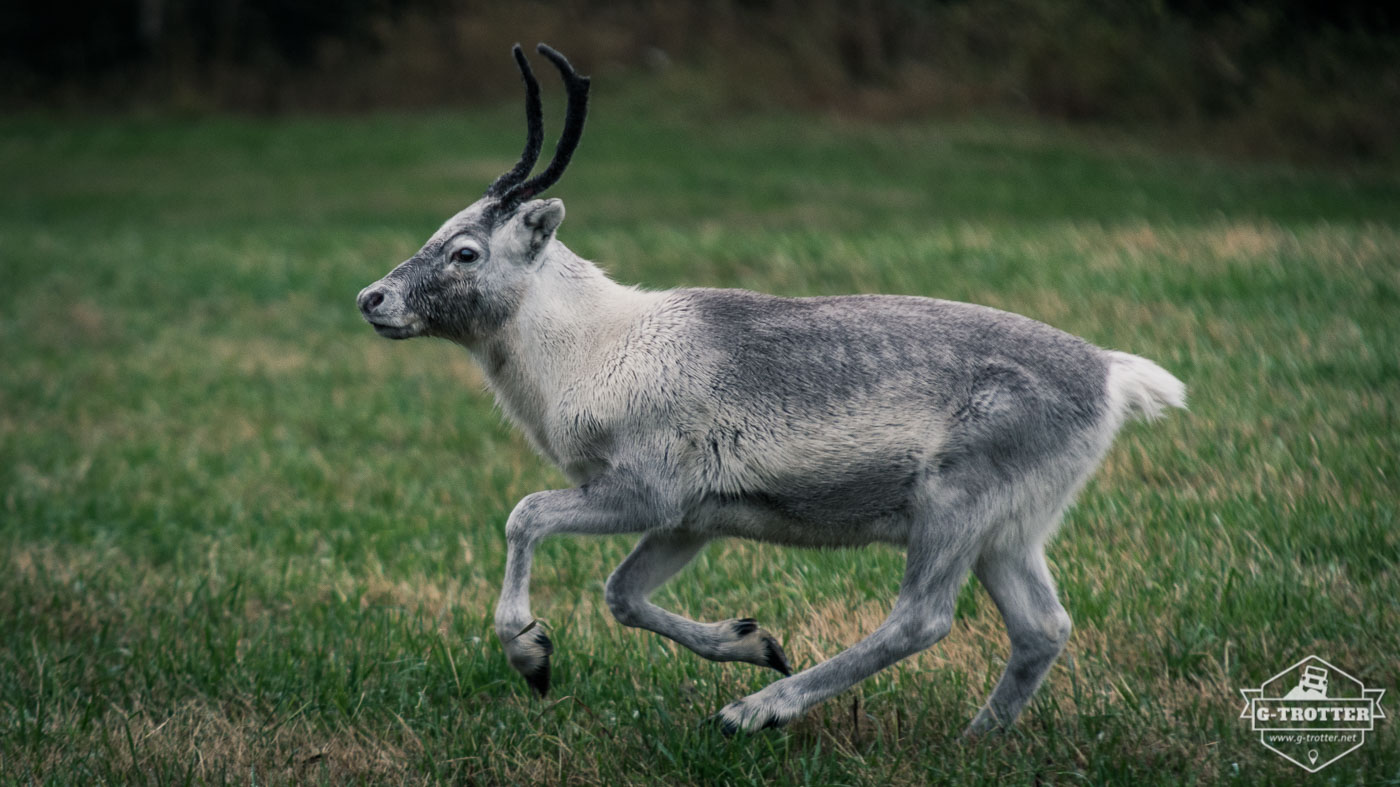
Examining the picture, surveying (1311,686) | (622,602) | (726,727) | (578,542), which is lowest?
(578,542)

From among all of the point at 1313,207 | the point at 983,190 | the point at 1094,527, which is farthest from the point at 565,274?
the point at 983,190

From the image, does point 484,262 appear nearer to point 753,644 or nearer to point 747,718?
point 753,644

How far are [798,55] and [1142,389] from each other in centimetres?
2308

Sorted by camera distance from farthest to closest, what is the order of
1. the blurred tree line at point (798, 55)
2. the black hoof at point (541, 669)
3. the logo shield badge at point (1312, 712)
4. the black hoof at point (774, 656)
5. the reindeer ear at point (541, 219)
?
the blurred tree line at point (798, 55) < the reindeer ear at point (541, 219) < the black hoof at point (774, 656) < the black hoof at point (541, 669) < the logo shield badge at point (1312, 712)

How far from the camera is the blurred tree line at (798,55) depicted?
69.1 feet

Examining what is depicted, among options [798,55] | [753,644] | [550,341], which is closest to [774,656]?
[753,644]

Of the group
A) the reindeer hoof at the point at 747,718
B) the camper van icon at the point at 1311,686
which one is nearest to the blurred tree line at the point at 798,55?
the camper van icon at the point at 1311,686

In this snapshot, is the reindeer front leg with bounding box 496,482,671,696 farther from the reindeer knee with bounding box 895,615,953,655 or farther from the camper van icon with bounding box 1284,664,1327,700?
the camper van icon with bounding box 1284,664,1327,700

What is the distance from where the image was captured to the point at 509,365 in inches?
199

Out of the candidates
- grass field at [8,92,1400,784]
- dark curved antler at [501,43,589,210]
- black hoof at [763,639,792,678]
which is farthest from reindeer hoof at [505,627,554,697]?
dark curved antler at [501,43,589,210]

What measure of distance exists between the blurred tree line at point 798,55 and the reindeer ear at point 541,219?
1754 centimetres

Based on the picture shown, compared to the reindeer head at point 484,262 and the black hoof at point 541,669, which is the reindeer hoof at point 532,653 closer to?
the black hoof at point 541,669

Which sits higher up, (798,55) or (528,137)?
(528,137)

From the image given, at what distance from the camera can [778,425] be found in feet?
15.0
